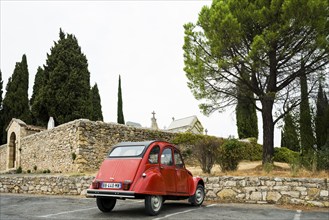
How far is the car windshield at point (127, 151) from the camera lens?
8.25 metres

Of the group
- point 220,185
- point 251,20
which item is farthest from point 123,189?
point 251,20

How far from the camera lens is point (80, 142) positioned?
17531mm

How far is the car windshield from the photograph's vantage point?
825 centimetres

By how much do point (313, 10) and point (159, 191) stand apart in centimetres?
1004

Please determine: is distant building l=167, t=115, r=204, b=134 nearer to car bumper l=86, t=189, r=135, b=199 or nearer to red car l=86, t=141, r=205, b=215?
red car l=86, t=141, r=205, b=215

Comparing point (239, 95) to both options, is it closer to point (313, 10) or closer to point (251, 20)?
point (251, 20)

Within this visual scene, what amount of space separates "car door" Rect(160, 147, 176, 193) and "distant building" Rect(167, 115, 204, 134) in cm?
2544

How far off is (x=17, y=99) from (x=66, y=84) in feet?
31.2

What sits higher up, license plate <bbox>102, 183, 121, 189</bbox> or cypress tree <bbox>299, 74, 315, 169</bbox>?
cypress tree <bbox>299, 74, 315, 169</bbox>

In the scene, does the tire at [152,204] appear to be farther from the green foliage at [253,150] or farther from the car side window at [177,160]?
the green foliage at [253,150]

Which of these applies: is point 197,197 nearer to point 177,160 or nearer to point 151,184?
point 177,160

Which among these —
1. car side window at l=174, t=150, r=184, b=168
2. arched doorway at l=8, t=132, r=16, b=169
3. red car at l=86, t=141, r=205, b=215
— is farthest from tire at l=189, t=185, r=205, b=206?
arched doorway at l=8, t=132, r=16, b=169

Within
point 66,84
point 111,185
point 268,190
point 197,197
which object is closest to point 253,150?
point 66,84

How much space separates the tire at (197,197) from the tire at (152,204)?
5.20ft
